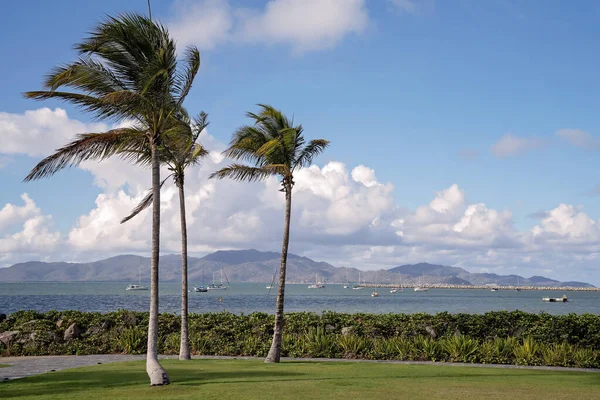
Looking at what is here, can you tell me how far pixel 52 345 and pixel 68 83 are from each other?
44.0ft

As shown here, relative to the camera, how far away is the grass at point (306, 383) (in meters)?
13.0

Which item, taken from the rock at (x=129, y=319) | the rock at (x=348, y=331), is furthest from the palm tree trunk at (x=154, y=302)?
the rock at (x=129, y=319)

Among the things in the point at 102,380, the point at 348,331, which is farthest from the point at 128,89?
the point at 348,331

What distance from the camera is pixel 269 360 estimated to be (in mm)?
19812

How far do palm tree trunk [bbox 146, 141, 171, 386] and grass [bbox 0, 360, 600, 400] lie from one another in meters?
0.33

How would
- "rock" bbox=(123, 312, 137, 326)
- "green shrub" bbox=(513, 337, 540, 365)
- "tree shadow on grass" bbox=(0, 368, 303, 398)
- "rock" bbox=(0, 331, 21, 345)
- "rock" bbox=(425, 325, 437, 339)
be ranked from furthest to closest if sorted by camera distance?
"rock" bbox=(123, 312, 137, 326)
"rock" bbox=(0, 331, 21, 345)
"rock" bbox=(425, 325, 437, 339)
"green shrub" bbox=(513, 337, 540, 365)
"tree shadow on grass" bbox=(0, 368, 303, 398)

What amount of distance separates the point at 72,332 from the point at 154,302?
501 inches

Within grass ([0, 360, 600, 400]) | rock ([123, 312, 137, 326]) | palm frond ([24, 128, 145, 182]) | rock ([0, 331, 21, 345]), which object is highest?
palm frond ([24, 128, 145, 182])

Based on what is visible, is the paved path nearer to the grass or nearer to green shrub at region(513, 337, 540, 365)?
green shrub at region(513, 337, 540, 365)

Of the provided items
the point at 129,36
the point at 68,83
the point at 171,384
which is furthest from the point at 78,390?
the point at 129,36

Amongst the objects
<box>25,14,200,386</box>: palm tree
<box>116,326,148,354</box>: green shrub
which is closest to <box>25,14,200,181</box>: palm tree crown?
<box>25,14,200,386</box>: palm tree

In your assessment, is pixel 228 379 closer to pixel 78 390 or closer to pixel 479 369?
pixel 78 390

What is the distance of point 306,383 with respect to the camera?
48.1ft

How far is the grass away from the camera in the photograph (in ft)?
42.6
